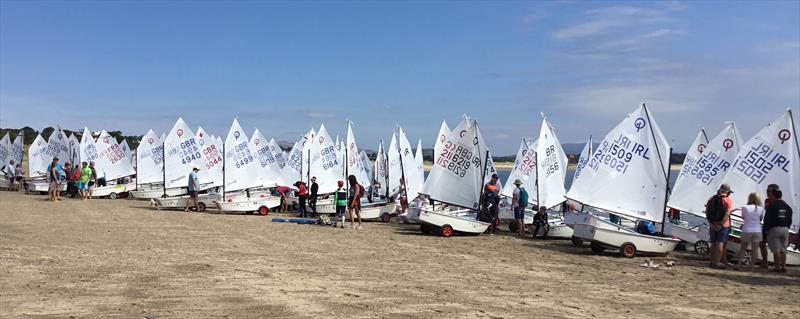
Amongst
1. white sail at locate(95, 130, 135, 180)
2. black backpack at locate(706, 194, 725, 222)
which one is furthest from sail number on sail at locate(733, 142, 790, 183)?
white sail at locate(95, 130, 135, 180)

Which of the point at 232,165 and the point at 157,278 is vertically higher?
the point at 232,165

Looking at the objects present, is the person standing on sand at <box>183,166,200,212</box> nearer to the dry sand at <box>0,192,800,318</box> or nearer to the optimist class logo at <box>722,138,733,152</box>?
the dry sand at <box>0,192,800,318</box>

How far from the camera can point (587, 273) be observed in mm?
10117

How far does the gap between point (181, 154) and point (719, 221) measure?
61.3 feet

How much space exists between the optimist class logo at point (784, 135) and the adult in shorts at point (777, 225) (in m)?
2.17

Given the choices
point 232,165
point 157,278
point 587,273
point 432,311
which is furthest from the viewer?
point 232,165

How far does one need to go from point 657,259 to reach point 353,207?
305 inches

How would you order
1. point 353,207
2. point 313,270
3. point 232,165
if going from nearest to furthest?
1. point 313,270
2. point 353,207
3. point 232,165

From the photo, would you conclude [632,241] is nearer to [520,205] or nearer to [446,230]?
[520,205]

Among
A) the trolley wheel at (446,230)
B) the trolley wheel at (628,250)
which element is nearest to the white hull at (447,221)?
the trolley wheel at (446,230)

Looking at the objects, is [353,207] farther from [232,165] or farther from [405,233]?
[232,165]

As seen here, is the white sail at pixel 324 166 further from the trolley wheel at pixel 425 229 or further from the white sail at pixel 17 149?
the white sail at pixel 17 149

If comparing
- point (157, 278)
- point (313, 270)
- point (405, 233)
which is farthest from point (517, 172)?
point (157, 278)

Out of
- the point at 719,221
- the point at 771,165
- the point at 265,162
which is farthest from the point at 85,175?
the point at 771,165
